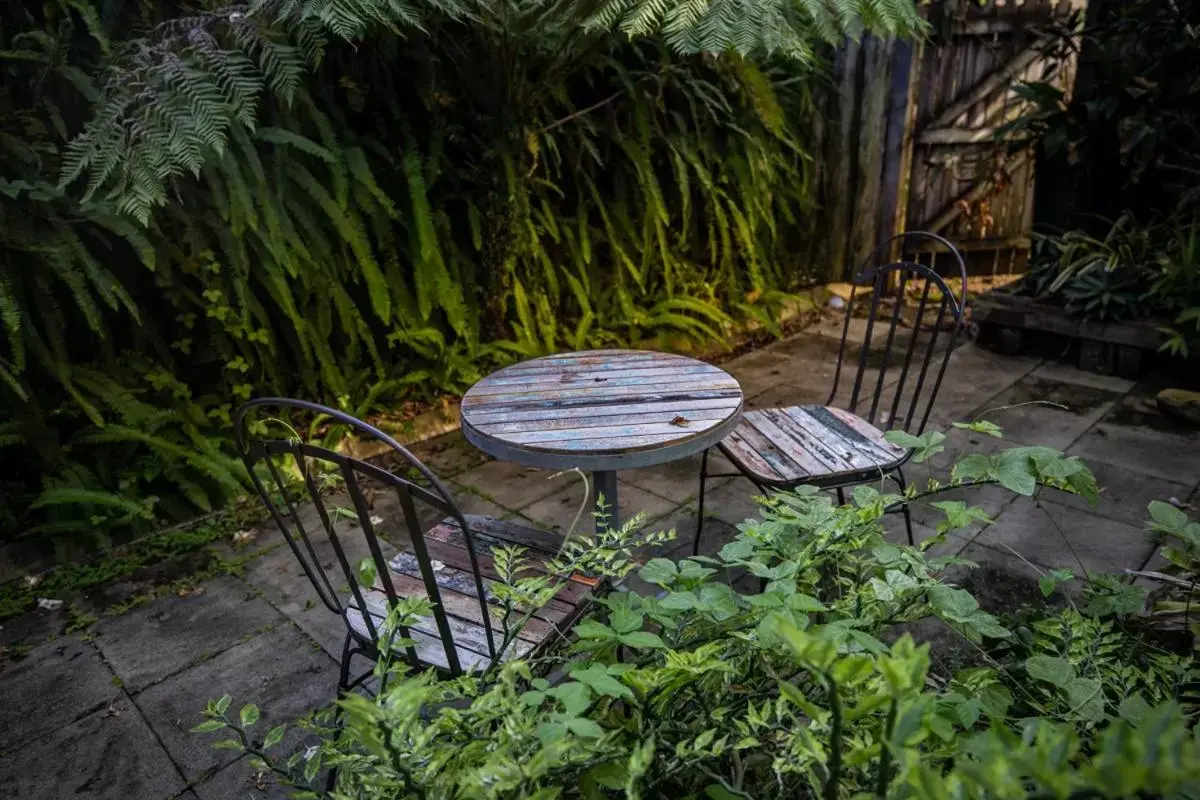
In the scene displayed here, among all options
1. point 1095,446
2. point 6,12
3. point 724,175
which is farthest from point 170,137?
point 1095,446

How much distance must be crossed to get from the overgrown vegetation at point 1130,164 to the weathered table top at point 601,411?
114 inches

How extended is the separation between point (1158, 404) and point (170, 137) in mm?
4174

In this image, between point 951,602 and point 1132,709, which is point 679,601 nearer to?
point 951,602

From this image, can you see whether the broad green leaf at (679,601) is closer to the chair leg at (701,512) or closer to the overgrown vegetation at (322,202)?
the chair leg at (701,512)

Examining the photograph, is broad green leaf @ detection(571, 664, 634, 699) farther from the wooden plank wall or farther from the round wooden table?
the wooden plank wall

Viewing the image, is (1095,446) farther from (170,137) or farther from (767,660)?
(170,137)

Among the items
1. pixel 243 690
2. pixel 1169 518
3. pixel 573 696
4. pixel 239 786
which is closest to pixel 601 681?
pixel 573 696

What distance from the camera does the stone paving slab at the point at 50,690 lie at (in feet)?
6.26

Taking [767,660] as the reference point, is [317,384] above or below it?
below

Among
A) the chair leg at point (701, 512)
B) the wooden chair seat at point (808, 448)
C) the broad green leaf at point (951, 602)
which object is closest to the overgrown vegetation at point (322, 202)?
the wooden chair seat at point (808, 448)

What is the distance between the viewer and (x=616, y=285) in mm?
4355

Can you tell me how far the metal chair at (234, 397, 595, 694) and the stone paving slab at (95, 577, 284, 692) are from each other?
0.77 metres

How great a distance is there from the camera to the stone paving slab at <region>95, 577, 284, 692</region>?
212 centimetres

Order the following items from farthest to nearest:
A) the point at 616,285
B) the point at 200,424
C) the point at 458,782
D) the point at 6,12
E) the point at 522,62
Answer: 1. the point at 616,285
2. the point at 522,62
3. the point at 200,424
4. the point at 6,12
5. the point at 458,782
